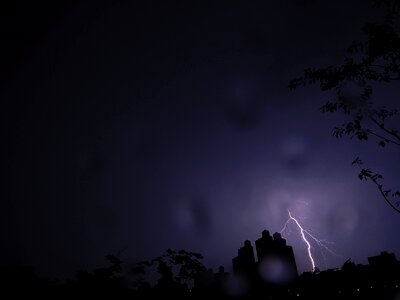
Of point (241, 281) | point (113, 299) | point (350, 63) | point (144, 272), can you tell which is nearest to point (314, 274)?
point (241, 281)

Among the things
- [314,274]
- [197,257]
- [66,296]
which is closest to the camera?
[66,296]

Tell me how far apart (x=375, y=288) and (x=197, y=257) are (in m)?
16.1

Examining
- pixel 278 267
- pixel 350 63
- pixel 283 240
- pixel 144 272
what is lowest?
pixel 144 272

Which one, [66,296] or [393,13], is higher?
[393,13]

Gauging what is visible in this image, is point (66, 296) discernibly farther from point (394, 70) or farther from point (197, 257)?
point (394, 70)

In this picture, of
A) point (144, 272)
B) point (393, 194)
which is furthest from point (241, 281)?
point (393, 194)

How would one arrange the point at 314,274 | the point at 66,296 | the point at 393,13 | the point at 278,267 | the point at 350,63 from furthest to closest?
the point at 278,267
the point at 314,274
the point at 66,296
the point at 350,63
the point at 393,13

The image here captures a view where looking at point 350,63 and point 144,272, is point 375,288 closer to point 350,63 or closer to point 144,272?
point 144,272

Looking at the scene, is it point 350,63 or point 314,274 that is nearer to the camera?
point 350,63

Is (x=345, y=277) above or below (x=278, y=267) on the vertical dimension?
below

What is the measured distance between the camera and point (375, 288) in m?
27.1

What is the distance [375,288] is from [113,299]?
78.0ft

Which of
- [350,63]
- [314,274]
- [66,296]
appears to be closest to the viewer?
[350,63]

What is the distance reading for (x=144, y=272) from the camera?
834 inches
